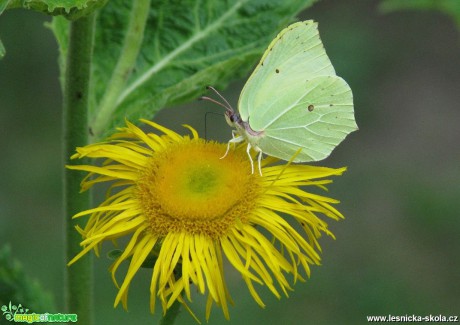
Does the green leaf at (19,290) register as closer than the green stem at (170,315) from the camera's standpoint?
No

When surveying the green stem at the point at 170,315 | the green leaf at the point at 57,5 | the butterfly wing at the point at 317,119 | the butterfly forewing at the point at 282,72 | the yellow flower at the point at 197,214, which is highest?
the green leaf at the point at 57,5

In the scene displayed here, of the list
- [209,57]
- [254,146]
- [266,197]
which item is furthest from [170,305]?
[209,57]

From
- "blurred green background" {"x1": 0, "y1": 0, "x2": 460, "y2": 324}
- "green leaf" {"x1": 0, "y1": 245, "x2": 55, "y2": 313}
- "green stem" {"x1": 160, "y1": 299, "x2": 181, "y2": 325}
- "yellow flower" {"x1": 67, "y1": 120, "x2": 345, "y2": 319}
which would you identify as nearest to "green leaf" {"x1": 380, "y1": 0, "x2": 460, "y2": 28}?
"yellow flower" {"x1": 67, "y1": 120, "x2": 345, "y2": 319}

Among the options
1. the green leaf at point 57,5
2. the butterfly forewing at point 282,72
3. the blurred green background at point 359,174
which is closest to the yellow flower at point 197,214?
the butterfly forewing at point 282,72

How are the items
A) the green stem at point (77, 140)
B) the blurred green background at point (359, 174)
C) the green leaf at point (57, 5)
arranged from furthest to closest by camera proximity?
the blurred green background at point (359, 174) < the green stem at point (77, 140) < the green leaf at point (57, 5)

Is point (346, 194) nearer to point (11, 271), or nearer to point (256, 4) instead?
point (256, 4)

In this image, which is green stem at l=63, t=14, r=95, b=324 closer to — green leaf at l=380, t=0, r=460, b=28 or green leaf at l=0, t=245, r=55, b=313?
green leaf at l=0, t=245, r=55, b=313

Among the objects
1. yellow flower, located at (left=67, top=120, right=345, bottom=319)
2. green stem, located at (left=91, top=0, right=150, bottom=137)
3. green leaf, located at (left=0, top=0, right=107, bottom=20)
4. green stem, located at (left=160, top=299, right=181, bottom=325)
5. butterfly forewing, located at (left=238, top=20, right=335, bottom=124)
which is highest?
green stem, located at (left=91, top=0, right=150, bottom=137)

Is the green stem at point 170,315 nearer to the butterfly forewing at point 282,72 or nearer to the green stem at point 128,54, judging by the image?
the butterfly forewing at point 282,72
